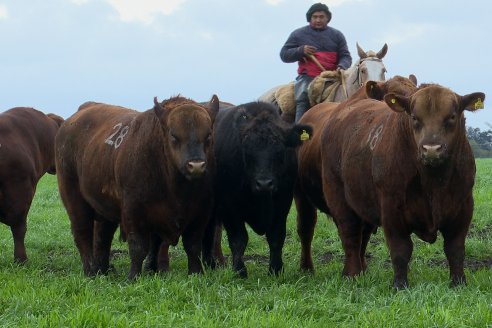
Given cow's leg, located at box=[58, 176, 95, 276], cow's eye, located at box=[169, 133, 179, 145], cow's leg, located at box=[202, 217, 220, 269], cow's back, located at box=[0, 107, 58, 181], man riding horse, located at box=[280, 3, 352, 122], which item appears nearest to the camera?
cow's eye, located at box=[169, 133, 179, 145]

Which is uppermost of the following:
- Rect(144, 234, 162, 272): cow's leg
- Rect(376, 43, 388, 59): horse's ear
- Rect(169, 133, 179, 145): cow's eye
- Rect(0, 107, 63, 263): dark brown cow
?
Rect(376, 43, 388, 59): horse's ear

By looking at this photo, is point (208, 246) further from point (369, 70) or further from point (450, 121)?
point (369, 70)

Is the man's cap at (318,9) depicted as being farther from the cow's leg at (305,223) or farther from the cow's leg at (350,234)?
the cow's leg at (350,234)

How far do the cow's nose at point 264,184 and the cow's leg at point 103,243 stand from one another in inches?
74.8

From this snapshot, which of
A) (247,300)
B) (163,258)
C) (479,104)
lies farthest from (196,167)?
(163,258)

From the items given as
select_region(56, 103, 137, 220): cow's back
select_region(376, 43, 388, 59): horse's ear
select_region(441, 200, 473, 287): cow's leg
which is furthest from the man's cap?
select_region(441, 200, 473, 287): cow's leg

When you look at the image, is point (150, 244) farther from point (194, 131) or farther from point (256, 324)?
point (256, 324)

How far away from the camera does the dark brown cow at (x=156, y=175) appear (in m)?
7.64

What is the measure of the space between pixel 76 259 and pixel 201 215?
2967mm

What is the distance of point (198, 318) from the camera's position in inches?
222

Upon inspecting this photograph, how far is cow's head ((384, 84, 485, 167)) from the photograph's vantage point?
645 centimetres

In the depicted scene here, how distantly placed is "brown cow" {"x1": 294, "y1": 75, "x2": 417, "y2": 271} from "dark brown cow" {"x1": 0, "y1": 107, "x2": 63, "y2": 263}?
3.17m

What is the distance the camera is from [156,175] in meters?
7.83

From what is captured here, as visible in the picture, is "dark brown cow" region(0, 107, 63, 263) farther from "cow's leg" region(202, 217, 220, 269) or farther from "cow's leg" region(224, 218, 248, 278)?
"cow's leg" region(224, 218, 248, 278)
